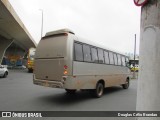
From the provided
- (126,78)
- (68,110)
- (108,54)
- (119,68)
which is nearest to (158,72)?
(68,110)

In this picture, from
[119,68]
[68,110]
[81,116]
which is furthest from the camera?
[119,68]

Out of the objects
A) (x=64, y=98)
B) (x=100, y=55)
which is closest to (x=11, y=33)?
(x=100, y=55)

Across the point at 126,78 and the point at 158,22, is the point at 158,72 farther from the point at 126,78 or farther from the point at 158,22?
the point at 126,78

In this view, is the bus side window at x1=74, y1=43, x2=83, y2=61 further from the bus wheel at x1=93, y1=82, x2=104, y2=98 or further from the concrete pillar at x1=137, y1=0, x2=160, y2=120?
the concrete pillar at x1=137, y1=0, x2=160, y2=120

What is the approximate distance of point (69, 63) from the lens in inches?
314

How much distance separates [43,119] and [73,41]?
3608 millimetres

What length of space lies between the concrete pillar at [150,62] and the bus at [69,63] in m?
5.14

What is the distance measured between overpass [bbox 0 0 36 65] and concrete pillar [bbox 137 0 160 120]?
14958 millimetres

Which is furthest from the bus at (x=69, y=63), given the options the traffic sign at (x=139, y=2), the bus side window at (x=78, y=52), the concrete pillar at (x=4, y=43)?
the concrete pillar at (x=4, y=43)

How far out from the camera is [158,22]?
2879 mm

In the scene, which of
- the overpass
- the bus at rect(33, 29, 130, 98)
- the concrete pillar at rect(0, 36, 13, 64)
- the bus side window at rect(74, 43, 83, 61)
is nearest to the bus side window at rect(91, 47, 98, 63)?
the bus at rect(33, 29, 130, 98)

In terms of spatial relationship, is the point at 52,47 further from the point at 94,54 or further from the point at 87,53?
the point at 94,54

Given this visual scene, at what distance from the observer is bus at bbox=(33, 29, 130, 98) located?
8.03m

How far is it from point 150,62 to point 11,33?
107 ft
